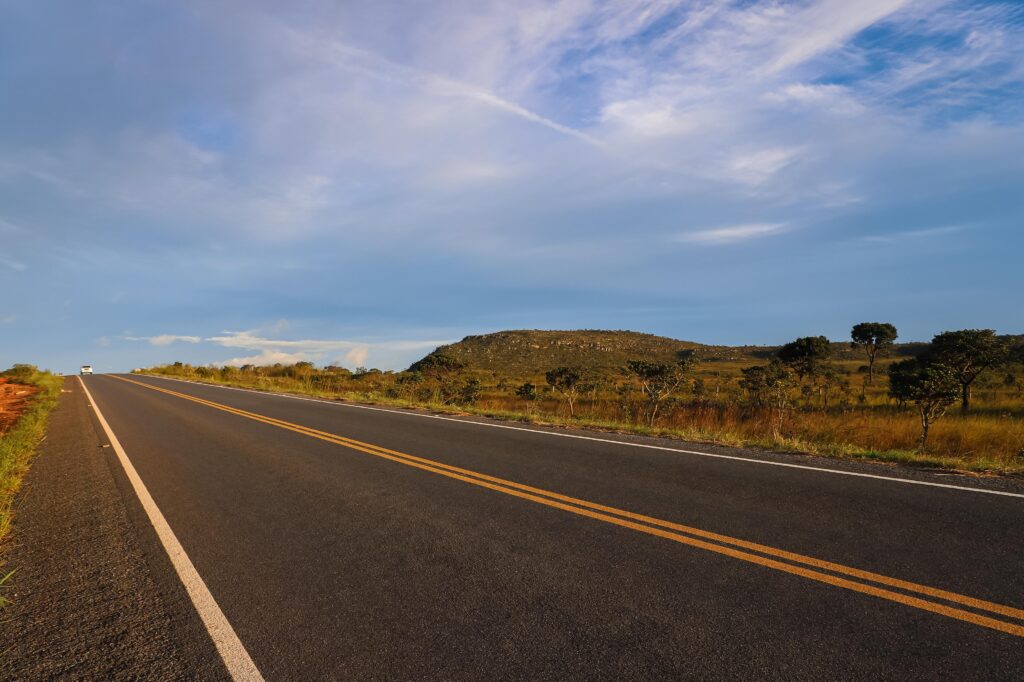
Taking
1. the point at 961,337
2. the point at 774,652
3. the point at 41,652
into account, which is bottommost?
the point at 41,652

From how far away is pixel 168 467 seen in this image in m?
9.12

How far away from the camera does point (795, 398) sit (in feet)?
87.5

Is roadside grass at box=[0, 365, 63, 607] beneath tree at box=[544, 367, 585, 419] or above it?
beneath

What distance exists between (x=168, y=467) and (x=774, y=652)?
383 inches

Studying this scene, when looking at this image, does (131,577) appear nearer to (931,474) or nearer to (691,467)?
(691,467)

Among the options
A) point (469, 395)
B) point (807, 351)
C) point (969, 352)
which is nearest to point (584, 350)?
point (807, 351)

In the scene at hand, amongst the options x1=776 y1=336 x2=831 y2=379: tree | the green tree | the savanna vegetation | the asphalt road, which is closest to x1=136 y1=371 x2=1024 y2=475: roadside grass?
the savanna vegetation

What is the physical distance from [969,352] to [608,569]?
26.6m

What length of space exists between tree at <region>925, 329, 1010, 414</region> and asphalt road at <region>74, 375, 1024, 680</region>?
68.6 ft

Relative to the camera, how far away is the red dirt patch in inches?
605

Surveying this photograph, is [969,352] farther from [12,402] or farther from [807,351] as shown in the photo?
[12,402]

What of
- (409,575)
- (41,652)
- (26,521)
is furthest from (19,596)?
(409,575)

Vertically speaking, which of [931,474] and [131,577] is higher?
[931,474]

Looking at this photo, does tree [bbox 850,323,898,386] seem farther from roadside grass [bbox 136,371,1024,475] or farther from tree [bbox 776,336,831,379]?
roadside grass [bbox 136,371,1024,475]
